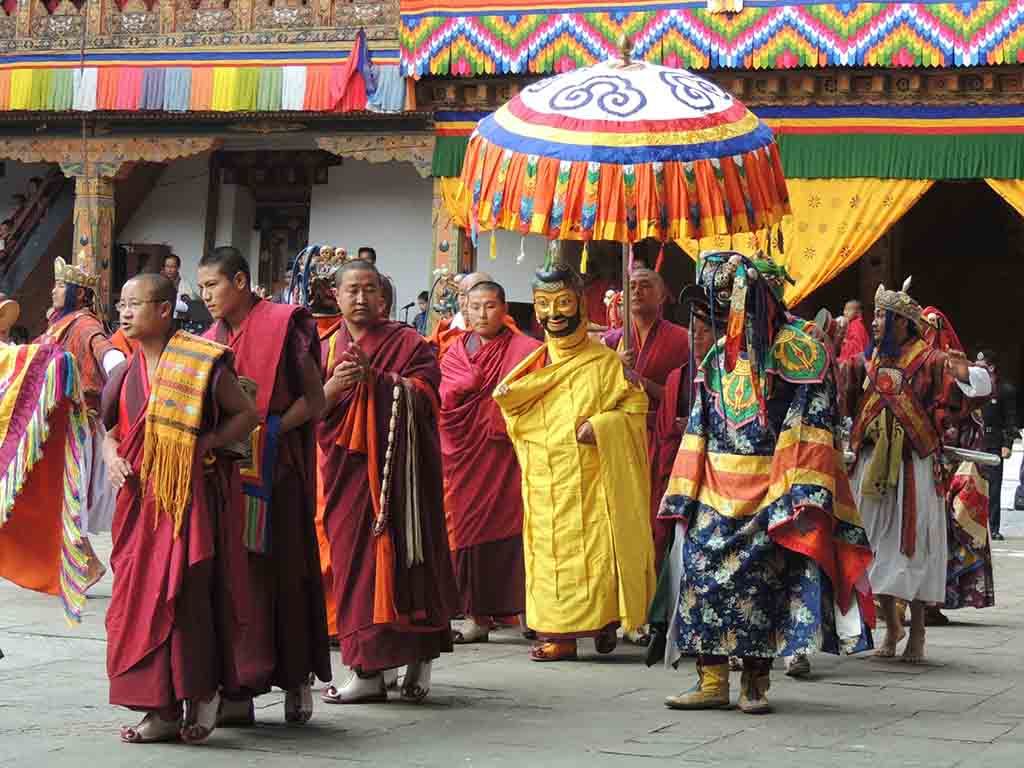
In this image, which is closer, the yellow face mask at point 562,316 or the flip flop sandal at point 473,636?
the yellow face mask at point 562,316

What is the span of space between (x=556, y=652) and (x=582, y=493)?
68 centimetres

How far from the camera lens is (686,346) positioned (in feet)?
27.3

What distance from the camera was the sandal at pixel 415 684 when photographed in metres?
6.43

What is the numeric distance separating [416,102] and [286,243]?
3.90 metres

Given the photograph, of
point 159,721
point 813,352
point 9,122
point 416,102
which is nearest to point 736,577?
point 813,352

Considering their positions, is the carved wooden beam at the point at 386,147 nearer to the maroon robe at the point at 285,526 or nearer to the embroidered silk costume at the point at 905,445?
the embroidered silk costume at the point at 905,445

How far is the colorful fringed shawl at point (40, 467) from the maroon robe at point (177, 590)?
1.91m

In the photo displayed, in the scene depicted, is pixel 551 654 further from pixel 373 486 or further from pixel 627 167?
pixel 627 167

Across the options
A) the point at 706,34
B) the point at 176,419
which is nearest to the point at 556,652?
the point at 176,419

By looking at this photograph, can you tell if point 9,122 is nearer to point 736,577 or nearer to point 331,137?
point 331,137

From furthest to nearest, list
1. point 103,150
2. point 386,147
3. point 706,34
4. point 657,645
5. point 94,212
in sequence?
point 103,150
point 94,212
point 386,147
point 706,34
point 657,645

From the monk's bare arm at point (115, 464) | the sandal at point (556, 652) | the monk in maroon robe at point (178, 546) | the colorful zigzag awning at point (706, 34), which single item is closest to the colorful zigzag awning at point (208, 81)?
the colorful zigzag awning at point (706, 34)

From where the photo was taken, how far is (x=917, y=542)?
8.08 m

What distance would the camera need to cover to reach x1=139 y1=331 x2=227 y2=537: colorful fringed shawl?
5.39m
